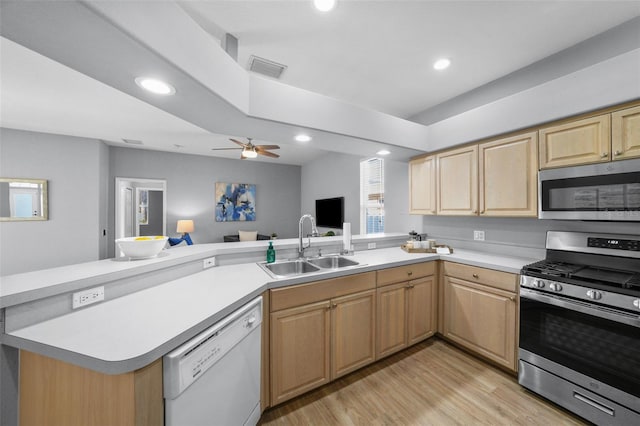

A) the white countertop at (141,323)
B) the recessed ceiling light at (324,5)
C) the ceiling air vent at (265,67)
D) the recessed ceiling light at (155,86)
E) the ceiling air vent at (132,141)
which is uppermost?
the ceiling air vent at (265,67)

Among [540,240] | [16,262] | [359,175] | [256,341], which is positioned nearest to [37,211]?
[16,262]

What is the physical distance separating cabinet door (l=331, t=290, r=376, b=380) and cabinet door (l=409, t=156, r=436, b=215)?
1413mm

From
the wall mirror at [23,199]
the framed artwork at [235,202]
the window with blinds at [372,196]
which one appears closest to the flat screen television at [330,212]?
the window with blinds at [372,196]

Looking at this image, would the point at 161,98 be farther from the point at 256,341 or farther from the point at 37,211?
the point at 37,211

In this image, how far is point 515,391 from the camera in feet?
6.09

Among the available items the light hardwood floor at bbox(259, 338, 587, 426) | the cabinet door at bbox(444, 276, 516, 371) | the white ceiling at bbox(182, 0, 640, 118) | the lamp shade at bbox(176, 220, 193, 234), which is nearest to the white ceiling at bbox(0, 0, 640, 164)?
the white ceiling at bbox(182, 0, 640, 118)

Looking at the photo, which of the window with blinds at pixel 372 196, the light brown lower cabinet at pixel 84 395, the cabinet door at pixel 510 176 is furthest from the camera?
the window with blinds at pixel 372 196

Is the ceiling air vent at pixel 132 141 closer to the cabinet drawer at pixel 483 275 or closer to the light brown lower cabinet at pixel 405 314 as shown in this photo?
the light brown lower cabinet at pixel 405 314

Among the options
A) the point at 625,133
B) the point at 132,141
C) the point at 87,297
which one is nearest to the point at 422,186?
the point at 625,133

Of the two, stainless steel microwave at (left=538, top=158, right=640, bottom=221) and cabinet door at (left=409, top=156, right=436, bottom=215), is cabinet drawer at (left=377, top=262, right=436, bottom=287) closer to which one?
cabinet door at (left=409, top=156, right=436, bottom=215)

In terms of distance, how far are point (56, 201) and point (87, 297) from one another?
4666 millimetres

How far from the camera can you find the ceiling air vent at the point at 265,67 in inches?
89.9

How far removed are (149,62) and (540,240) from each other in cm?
320

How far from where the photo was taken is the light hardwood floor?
1.62 m
